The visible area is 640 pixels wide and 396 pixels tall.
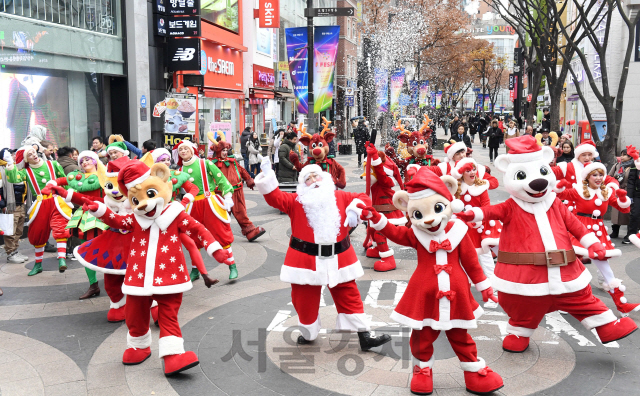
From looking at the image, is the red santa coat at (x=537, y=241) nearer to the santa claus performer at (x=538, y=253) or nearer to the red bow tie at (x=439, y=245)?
the santa claus performer at (x=538, y=253)

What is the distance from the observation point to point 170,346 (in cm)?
503

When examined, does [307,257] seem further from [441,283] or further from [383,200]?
[383,200]

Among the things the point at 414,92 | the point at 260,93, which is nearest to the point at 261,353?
the point at 260,93

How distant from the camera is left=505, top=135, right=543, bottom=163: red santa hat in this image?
206 inches

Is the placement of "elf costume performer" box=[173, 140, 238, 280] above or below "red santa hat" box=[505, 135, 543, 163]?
below

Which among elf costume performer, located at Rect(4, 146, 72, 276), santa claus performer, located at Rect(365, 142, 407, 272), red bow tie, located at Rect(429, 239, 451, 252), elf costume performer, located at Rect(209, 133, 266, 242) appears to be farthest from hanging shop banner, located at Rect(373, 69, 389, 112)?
red bow tie, located at Rect(429, 239, 451, 252)

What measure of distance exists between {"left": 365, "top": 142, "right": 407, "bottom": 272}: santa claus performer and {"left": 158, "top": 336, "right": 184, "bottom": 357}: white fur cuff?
394 cm

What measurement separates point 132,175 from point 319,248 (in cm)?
174

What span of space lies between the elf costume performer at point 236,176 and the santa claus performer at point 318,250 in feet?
12.3

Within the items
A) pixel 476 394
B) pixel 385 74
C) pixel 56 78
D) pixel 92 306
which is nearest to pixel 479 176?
pixel 476 394

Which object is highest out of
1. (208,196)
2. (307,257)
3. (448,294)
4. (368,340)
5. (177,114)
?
(177,114)

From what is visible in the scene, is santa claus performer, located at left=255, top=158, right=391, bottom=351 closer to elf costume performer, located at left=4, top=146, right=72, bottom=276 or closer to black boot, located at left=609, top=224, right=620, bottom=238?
elf costume performer, located at left=4, top=146, right=72, bottom=276

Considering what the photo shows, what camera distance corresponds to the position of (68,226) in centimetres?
777

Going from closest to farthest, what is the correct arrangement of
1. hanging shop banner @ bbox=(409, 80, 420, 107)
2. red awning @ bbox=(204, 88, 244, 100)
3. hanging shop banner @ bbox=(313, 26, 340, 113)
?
1. hanging shop banner @ bbox=(313, 26, 340, 113)
2. red awning @ bbox=(204, 88, 244, 100)
3. hanging shop banner @ bbox=(409, 80, 420, 107)
